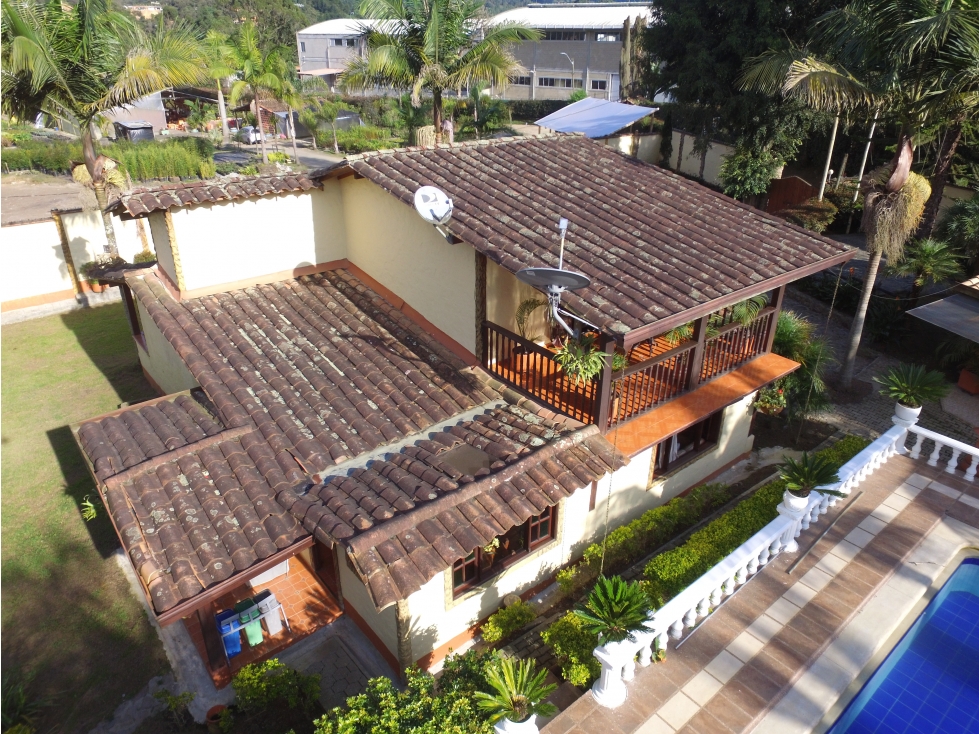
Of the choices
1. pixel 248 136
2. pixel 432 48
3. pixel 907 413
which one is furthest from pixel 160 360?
pixel 248 136

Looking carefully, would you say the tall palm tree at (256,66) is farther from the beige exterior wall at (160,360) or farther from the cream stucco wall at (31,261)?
the beige exterior wall at (160,360)

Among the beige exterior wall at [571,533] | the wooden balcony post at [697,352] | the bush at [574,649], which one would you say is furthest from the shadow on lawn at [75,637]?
the wooden balcony post at [697,352]

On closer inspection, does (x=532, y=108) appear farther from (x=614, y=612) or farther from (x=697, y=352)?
(x=614, y=612)

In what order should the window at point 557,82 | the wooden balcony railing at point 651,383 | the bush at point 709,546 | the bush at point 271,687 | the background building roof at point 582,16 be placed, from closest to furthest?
the bush at point 271,687
the bush at point 709,546
the wooden balcony railing at point 651,383
the background building roof at point 582,16
the window at point 557,82

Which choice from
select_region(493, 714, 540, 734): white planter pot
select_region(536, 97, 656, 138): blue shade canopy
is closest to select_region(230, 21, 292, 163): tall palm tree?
select_region(536, 97, 656, 138): blue shade canopy

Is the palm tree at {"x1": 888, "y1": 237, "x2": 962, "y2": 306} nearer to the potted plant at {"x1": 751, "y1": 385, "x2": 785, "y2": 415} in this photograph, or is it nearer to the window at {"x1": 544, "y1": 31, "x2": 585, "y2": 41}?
the potted plant at {"x1": 751, "y1": 385, "x2": 785, "y2": 415}
